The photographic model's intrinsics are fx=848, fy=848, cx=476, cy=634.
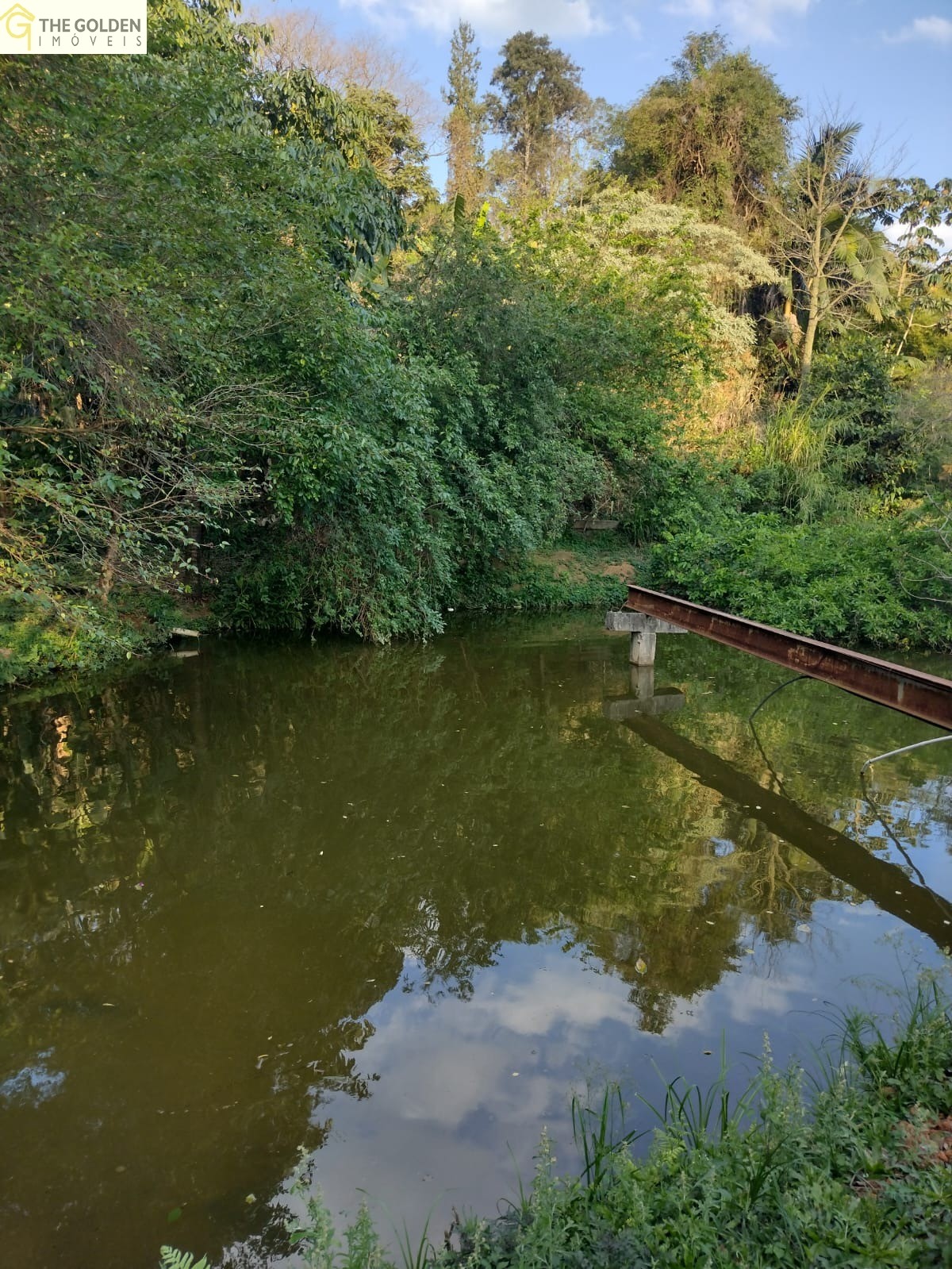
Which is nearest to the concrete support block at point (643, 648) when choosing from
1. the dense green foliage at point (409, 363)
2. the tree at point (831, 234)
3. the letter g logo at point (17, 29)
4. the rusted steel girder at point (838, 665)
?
the rusted steel girder at point (838, 665)

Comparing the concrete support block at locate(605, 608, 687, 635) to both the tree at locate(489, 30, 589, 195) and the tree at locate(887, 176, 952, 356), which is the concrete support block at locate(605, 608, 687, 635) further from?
the tree at locate(489, 30, 589, 195)

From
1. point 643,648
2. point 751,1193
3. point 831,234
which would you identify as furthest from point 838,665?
point 831,234

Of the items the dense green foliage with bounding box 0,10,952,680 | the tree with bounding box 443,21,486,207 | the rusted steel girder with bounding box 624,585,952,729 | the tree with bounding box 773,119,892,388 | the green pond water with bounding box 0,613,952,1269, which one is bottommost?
the green pond water with bounding box 0,613,952,1269

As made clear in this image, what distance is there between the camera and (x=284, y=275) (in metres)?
8.11

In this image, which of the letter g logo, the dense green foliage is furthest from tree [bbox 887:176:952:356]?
the letter g logo

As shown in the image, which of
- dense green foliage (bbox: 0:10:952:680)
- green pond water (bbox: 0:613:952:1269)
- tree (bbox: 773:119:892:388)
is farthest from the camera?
tree (bbox: 773:119:892:388)

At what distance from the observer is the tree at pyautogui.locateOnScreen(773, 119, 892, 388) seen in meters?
22.7

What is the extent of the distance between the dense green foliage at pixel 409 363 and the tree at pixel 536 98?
9.95 metres

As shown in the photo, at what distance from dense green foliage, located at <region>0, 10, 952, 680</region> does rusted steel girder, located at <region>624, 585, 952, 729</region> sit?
4.20m

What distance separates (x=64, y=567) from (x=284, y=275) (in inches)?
140

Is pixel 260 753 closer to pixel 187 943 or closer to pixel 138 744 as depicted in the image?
pixel 138 744

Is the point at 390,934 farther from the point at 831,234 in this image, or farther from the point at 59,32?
the point at 831,234

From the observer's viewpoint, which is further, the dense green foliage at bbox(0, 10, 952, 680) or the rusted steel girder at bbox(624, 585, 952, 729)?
the dense green foliage at bbox(0, 10, 952, 680)

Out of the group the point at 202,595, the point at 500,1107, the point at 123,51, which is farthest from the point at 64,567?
the point at 202,595
